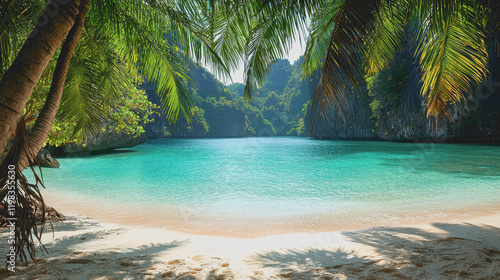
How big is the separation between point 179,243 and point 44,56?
2514 mm

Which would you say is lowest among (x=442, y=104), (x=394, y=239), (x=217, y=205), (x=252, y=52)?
(x=217, y=205)

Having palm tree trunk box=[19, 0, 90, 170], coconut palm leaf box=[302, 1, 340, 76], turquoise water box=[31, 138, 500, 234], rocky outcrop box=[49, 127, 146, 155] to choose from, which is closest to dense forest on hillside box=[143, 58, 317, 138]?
rocky outcrop box=[49, 127, 146, 155]

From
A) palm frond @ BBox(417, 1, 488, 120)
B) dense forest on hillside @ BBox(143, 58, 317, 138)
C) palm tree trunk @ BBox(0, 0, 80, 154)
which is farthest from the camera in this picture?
dense forest on hillside @ BBox(143, 58, 317, 138)

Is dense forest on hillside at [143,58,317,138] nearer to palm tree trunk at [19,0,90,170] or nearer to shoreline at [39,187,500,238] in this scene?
shoreline at [39,187,500,238]

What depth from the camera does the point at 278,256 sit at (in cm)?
281

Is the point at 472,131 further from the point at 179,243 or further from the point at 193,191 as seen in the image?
the point at 179,243

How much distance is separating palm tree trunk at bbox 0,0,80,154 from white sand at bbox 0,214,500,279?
3.71 feet

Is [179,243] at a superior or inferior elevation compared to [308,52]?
inferior

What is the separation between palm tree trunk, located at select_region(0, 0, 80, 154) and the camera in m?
1.75

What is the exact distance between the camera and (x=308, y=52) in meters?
4.57

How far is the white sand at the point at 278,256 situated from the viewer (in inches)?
81.3

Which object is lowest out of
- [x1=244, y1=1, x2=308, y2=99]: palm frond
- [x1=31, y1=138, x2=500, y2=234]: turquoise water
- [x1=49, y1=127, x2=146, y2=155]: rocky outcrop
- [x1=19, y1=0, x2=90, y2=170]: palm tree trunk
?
[x1=31, y1=138, x2=500, y2=234]: turquoise water

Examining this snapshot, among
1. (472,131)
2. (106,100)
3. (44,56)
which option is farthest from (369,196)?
(472,131)

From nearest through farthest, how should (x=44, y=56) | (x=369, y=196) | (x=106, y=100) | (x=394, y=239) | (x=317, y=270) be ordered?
(x=44, y=56) < (x=317, y=270) < (x=394, y=239) < (x=106, y=100) < (x=369, y=196)
